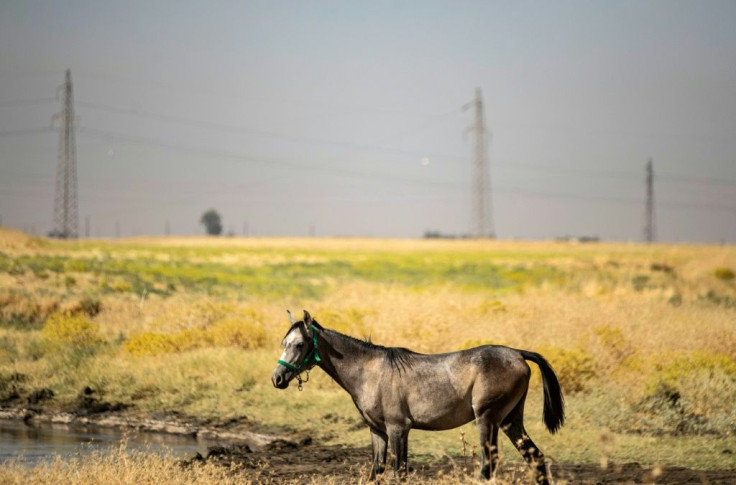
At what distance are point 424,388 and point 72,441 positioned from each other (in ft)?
28.8

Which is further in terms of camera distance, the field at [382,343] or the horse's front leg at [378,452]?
the field at [382,343]

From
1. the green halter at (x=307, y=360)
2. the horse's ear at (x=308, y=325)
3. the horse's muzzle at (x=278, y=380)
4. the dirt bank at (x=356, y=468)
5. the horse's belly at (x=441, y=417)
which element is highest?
the horse's ear at (x=308, y=325)

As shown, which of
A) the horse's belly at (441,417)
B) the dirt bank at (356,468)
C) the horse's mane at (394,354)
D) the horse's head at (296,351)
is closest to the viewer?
the horse's head at (296,351)

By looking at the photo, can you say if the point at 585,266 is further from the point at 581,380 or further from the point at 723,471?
the point at 723,471

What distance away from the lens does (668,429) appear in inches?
631

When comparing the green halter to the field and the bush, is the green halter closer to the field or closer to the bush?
the field

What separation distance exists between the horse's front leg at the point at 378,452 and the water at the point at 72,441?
5555 mm

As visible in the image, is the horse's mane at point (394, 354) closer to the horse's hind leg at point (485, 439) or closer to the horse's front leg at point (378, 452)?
the horse's front leg at point (378, 452)

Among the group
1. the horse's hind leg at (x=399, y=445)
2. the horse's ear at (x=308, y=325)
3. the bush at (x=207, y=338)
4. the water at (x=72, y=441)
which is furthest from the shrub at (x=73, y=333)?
the horse's hind leg at (x=399, y=445)

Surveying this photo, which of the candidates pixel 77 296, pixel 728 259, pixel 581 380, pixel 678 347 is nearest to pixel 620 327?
pixel 678 347

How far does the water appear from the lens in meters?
15.6

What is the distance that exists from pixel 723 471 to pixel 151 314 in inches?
712

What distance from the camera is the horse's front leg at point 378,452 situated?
1034 cm

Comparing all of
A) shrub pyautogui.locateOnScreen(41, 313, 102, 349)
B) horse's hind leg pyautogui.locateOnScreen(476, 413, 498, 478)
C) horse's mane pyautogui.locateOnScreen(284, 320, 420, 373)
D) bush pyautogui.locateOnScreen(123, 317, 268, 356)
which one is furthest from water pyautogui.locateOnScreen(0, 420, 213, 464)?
horse's hind leg pyautogui.locateOnScreen(476, 413, 498, 478)
